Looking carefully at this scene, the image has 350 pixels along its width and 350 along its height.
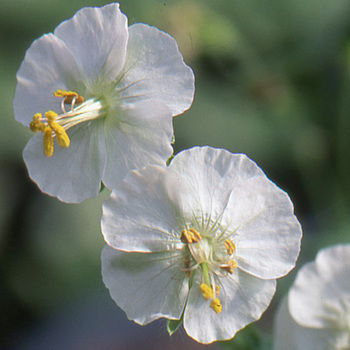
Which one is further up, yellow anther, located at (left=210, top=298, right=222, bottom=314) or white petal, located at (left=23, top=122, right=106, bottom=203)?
white petal, located at (left=23, top=122, right=106, bottom=203)

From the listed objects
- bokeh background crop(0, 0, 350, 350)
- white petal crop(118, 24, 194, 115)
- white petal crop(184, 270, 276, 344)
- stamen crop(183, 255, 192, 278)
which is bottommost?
bokeh background crop(0, 0, 350, 350)

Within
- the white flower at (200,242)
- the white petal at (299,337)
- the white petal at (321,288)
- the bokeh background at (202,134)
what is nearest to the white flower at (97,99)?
the white flower at (200,242)

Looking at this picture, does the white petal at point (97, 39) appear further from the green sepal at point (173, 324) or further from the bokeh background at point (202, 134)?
the bokeh background at point (202, 134)

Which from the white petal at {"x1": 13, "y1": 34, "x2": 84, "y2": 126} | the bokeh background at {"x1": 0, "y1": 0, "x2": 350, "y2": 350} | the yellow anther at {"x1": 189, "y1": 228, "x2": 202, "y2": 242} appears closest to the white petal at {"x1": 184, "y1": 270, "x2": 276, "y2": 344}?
the yellow anther at {"x1": 189, "y1": 228, "x2": 202, "y2": 242}

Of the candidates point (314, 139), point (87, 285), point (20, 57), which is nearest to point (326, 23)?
point (314, 139)

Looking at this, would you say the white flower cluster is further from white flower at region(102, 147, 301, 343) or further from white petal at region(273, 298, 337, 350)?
white petal at region(273, 298, 337, 350)

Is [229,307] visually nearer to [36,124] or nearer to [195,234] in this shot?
[195,234]

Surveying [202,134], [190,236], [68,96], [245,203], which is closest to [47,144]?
[68,96]
